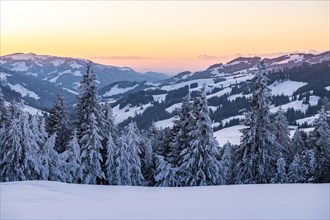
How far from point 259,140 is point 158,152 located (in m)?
9.32

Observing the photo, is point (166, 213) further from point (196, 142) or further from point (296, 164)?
point (296, 164)

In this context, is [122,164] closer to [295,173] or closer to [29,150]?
[29,150]

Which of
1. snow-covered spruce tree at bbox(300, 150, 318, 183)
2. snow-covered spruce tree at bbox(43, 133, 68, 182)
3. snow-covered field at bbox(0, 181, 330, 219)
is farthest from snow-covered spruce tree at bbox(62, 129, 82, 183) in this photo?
snow-covered spruce tree at bbox(300, 150, 318, 183)

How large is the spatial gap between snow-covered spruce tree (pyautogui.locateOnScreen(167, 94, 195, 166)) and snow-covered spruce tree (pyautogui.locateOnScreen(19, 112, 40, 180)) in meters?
10.3

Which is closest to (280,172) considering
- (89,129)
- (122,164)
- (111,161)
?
(122,164)

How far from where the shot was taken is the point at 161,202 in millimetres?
11664

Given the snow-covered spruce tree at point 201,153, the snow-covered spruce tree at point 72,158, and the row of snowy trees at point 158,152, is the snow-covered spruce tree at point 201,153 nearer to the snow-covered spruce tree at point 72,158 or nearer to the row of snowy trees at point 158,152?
the row of snowy trees at point 158,152

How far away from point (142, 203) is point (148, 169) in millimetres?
24035

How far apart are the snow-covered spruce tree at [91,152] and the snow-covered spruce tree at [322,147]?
17501 mm

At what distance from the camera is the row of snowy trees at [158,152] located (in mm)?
27578

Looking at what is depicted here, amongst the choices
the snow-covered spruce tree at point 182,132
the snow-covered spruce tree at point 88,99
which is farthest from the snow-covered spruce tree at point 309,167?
the snow-covered spruce tree at point 88,99

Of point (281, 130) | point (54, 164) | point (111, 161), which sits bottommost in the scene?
point (111, 161)

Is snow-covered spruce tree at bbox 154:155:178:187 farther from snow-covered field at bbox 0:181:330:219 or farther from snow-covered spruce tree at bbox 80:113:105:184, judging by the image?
snow-covered field at bbox 0:181:330:219

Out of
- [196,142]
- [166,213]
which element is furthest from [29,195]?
[196,142]
